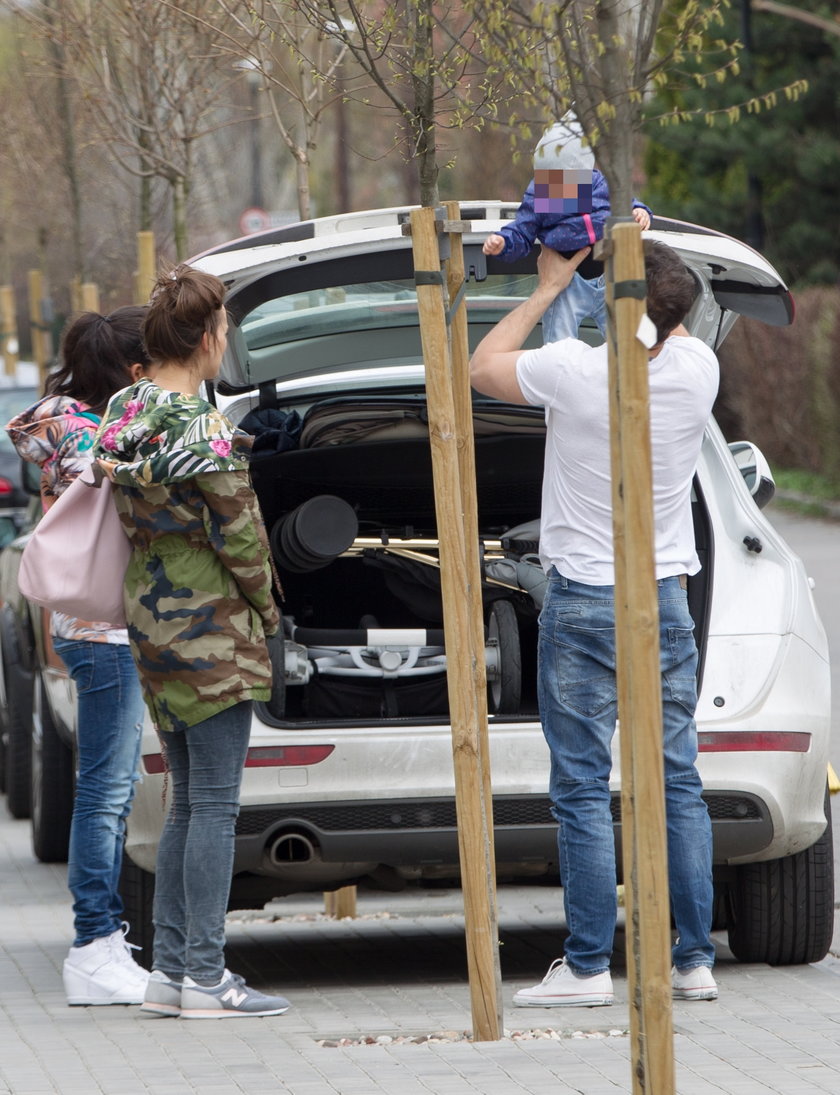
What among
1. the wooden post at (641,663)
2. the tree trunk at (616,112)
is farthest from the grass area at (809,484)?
the wooden post at (641,663)

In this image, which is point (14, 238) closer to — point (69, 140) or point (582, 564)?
point (69, 140)

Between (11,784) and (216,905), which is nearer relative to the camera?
(216,905)

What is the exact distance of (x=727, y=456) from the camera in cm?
587

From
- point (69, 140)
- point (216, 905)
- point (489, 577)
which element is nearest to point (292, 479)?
point (489, 577)

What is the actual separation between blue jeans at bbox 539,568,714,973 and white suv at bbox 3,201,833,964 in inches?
9.8

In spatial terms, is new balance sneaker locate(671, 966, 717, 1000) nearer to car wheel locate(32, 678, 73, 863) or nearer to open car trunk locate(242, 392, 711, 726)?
open car trunk locate(242, 392, 711, 726)

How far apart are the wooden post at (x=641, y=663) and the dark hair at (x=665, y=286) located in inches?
41.1

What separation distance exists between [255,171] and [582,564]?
97.2ft

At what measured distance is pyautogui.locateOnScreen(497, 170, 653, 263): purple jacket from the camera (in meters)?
4.73

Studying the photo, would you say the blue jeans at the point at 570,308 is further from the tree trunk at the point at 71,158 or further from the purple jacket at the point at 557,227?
the tree trunk at the point at 71,158

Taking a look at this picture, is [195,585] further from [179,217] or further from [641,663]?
[179,217]

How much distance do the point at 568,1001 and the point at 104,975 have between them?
131cm

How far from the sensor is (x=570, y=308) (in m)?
5.02

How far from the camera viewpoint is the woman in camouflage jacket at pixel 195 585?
491cm
